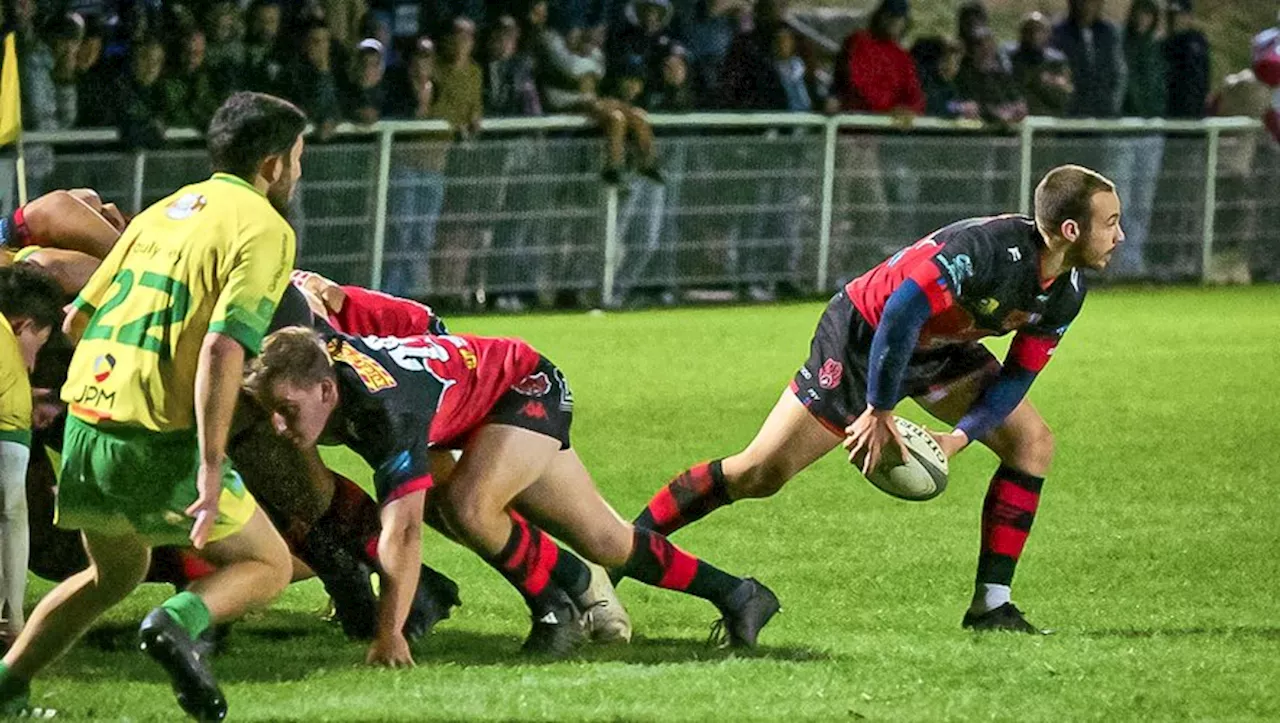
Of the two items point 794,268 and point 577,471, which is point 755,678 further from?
point 794,268

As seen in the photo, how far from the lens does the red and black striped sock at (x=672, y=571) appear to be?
7.53 meters

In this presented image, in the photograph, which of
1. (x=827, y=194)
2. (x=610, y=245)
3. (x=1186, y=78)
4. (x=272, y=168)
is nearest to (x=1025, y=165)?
(x=827, y=194)

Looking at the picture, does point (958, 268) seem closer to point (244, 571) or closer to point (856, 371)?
point (856, 371)

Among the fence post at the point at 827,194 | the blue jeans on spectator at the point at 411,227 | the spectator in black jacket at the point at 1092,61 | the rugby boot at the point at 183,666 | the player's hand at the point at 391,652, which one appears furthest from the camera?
the spectator in black jacket at the point at 1092,61

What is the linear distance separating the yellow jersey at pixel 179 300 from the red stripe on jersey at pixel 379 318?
6.13 ft

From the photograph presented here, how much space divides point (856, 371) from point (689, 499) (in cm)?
79

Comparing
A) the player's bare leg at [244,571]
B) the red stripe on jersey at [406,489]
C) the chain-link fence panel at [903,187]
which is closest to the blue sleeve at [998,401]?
the red stripe on jersey at [406,489]

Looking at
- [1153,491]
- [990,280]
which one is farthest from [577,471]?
[1153,491]

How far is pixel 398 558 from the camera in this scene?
6.69 m

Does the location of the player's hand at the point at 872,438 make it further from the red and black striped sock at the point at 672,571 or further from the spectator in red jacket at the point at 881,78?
the spectator in red jacket at the point at 881,78

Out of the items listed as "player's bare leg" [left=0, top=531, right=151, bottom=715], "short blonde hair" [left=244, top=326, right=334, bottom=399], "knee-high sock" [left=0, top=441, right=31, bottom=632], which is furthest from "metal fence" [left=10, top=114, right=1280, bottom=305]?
"player's bare leg" [left=0, top=531, right=151, bottom=715]

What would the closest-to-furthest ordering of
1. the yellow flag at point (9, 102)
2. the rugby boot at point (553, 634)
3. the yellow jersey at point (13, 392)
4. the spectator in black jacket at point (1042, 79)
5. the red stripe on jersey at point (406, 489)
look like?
1. the red stripe on jersey at point (406, 489)
2. the yellow jersey at point (13, 392)
3. the rugby boot at point (553, 634)
4. the yellow flag at point (9, 102)
5. the spectator in black jacket at point (1042, 79)

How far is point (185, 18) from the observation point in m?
15.5

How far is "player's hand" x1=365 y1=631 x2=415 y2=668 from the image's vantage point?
6828mm
